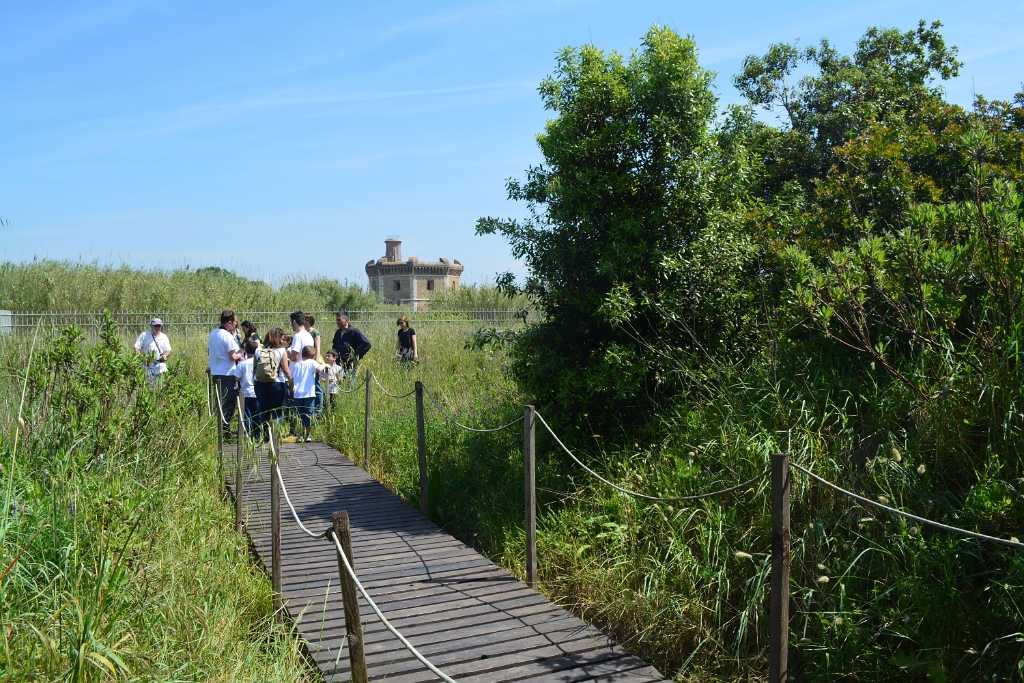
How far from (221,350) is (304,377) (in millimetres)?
1202

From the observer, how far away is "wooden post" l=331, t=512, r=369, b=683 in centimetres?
365

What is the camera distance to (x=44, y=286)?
21.9 meters

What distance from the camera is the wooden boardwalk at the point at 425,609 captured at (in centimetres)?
451

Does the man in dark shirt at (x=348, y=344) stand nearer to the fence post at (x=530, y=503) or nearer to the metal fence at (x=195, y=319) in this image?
the metal fence at (x=195, y=319)

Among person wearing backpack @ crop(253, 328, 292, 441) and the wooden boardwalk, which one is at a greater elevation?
person wearing backpack @ crop(253, 328, 292, 441)

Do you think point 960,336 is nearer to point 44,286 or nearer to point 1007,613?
point 1007,613

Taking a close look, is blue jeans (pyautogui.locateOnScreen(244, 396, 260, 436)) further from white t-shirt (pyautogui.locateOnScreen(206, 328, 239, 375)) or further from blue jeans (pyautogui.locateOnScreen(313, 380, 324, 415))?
blue jeans (pyautogui.locateOnScreen(313, 380, 324, 415))

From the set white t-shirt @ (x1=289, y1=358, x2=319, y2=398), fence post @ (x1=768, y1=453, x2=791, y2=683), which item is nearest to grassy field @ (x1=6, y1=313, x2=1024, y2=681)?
fence post @ (x1=768, y1=453, x2=791, y2=683)

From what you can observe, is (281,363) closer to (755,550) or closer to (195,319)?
(755,550)

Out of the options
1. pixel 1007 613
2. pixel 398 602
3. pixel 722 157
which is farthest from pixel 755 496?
pixel 722 157

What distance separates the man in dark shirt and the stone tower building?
122ft

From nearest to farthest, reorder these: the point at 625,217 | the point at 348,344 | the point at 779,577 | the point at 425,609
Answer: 1. the point at 779,577
2. the point at 425,609
3. the point at 625,217
4. the point at 348,344

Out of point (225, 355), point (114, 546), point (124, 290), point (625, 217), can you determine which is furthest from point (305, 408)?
point (124, 290)

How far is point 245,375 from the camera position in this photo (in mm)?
11070
